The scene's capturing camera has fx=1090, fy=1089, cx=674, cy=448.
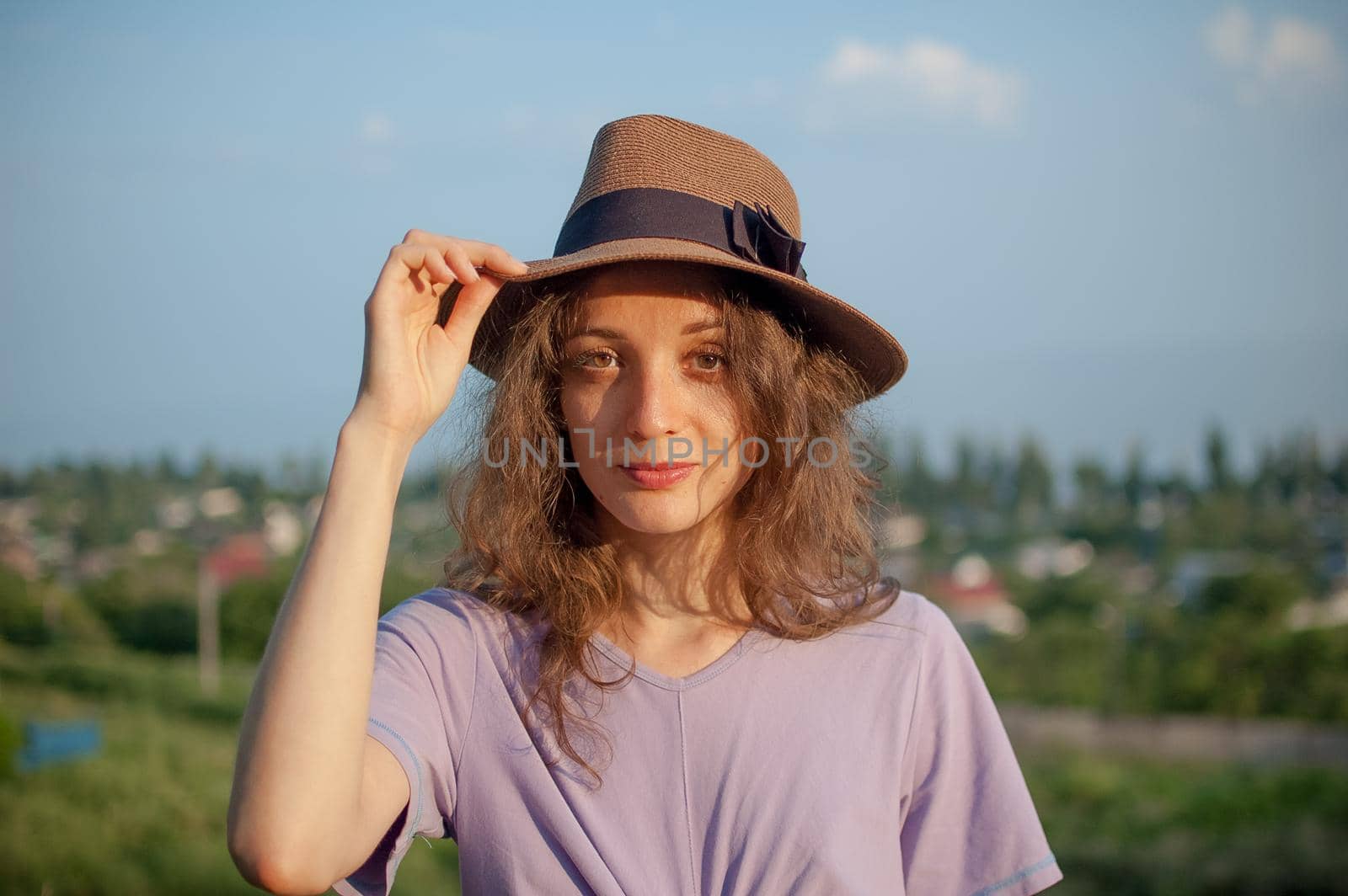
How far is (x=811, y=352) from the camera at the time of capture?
5.73ft

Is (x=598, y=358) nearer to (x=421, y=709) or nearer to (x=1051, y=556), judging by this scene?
(x=421, y=709)

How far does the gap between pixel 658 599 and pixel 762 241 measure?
22.6 inches

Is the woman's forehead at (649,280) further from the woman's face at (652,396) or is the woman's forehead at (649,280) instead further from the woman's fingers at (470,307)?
the woman's fingers at (470,307)

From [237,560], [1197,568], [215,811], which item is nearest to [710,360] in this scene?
[215,811]

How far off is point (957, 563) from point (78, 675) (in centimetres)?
3258

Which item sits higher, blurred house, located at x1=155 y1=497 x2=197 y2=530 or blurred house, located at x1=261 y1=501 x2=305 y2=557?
blurred house, located at x1=155 y1=497 x2=197 y2=530

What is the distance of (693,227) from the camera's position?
1563 millimetres

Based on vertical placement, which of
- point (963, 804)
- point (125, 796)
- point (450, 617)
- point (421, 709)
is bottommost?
point (125, 796)

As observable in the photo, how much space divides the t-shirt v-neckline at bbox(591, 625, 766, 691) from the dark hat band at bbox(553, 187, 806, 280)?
22.0 inches

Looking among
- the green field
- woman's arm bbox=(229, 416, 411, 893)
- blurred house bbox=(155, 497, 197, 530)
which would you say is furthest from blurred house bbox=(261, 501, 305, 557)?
woman's arm bbox=(229, 416, 411, 893)

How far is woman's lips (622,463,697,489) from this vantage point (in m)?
1.53

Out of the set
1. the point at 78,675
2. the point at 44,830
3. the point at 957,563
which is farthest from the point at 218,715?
the point at 957,563

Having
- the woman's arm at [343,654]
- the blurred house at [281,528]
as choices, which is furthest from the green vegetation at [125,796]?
the blurred house at [281,528]

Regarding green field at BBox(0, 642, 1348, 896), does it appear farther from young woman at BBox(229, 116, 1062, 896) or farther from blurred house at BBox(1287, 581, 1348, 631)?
blurred house at BBox(1287, 581, 1348, 631)
